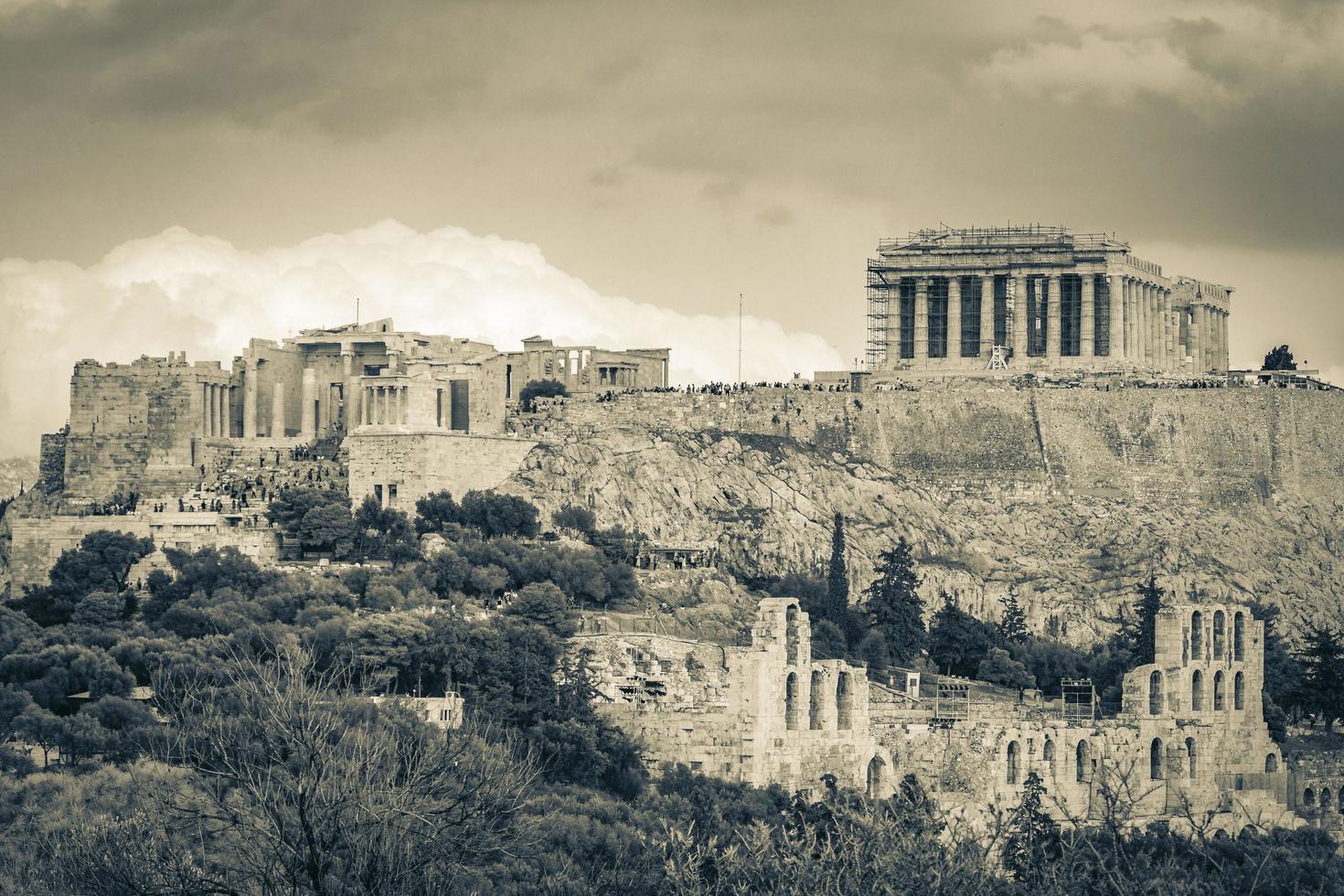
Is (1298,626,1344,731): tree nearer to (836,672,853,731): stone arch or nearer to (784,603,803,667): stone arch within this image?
(836,672,853,731): stone arch

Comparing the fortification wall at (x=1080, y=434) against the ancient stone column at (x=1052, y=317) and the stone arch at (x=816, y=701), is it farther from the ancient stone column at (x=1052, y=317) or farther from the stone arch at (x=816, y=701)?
the stone arch at (x=816, y=701)

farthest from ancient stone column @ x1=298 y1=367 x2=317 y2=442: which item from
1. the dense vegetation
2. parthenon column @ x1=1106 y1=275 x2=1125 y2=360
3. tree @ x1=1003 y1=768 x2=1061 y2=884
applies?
tree @ x1=1003 y1=768 x2=1061 y2=884

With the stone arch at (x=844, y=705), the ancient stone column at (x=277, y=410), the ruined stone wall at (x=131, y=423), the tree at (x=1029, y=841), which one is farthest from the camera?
the ancient stone column at (x=277, y=410)

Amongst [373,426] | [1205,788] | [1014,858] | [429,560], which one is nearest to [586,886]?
[1014,858]

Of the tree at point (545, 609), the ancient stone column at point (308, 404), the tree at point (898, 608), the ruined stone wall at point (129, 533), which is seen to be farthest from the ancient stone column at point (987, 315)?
the tree at point (545, 609)

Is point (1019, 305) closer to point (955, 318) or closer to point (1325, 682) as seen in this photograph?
point (955, 318)
